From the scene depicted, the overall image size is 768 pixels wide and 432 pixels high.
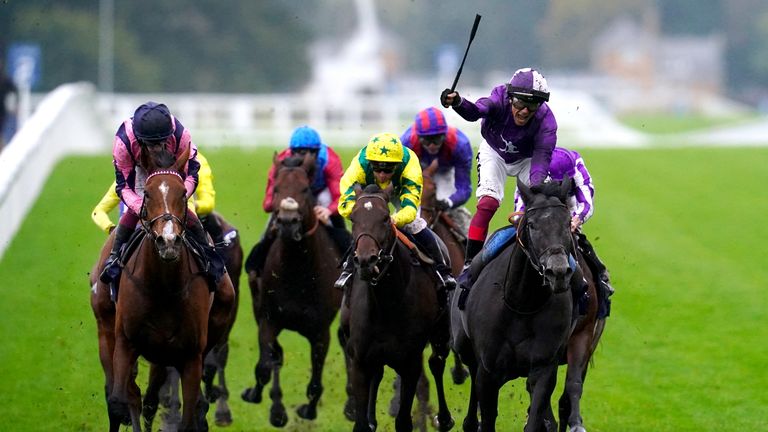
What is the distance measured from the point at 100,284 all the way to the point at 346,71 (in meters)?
56.9

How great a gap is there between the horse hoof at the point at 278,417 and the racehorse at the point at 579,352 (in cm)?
264

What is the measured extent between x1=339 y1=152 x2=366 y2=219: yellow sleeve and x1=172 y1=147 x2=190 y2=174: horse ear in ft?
3.79

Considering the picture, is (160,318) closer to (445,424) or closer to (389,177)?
(389,177)

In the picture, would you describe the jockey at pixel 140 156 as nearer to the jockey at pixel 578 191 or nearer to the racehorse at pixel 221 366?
the racehorse at pixel 221 366

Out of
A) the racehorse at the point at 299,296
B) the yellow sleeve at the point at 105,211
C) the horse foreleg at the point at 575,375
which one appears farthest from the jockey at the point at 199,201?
the horse foreleg at the point at 575,375

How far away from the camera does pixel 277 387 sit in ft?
41.6

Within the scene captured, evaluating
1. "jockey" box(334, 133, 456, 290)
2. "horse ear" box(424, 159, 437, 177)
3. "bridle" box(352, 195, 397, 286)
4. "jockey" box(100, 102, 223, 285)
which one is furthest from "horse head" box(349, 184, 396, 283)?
"horse ear" box(424, 159, 437, 177)

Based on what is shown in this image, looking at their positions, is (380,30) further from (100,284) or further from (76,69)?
(100,284)

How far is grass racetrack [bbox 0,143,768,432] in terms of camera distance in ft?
44.5

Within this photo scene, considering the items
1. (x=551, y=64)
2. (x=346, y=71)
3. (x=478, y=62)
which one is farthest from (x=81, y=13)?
(x=551, y=64)

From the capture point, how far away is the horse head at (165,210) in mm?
8805

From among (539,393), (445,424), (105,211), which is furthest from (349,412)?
(539,393)

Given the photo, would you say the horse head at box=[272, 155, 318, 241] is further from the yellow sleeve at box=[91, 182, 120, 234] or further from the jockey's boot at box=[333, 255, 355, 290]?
the yellow sleeve at box=[91, 182, 120, 234]

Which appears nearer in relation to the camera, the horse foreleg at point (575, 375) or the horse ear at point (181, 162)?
the horse ear at point (181, 162)
